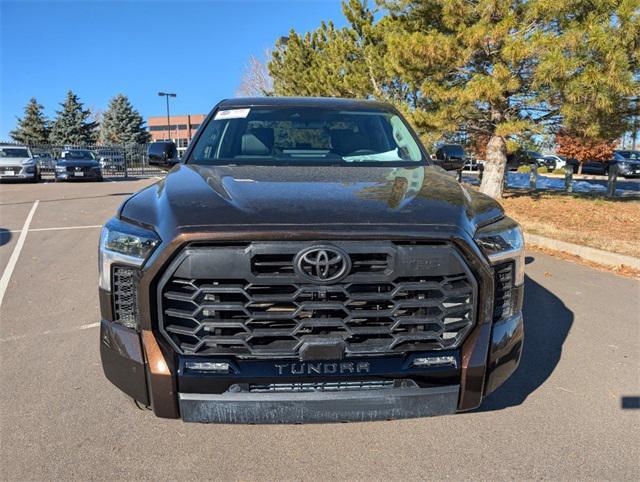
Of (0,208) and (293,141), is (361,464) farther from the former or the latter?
(0,208)

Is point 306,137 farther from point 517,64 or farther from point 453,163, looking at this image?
point 517,64

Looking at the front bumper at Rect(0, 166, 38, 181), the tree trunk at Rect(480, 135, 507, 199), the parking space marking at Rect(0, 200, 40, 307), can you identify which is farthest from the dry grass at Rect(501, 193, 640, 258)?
the front bumper at Rect(0, 166, 38, 181)

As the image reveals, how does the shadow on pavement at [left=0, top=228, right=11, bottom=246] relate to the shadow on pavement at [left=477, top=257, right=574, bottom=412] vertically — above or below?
below

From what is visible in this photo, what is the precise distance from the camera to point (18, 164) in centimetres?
2055

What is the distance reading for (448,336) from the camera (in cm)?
230

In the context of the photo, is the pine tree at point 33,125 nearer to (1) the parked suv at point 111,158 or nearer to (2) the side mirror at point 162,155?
(1) the parked suv at point 111,158

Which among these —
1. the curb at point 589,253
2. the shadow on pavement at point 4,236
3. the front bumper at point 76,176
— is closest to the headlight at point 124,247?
the curb at point 589,253

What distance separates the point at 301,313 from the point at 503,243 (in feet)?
3.43

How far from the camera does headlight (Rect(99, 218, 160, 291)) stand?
2.23 metres

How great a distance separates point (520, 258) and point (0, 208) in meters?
13.5

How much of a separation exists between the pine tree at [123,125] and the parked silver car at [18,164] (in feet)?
117

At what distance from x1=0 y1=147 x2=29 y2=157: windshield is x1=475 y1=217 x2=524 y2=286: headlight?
23044 mm

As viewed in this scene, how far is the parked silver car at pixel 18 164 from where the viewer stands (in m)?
20.3

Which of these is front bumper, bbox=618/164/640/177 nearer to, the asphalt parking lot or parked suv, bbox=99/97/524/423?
the asphalt parking lot
